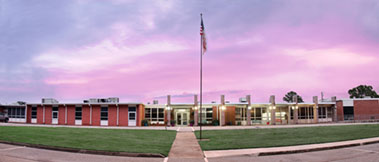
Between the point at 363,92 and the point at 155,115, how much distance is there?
89.9 metres

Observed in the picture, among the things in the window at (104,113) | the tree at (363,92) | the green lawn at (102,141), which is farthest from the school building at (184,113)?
the tree at (363,92)

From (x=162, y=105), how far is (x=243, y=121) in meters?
12.8

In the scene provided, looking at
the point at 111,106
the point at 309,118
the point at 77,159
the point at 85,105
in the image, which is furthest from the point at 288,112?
the point at 77,159

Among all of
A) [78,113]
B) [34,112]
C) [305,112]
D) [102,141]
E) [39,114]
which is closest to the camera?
[102,141]

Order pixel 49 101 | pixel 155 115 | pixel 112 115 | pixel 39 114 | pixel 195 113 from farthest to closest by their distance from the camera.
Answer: pixel 49 101
pixel 39 114
pixel 155 115
pixel 195 113
pixel 112 115

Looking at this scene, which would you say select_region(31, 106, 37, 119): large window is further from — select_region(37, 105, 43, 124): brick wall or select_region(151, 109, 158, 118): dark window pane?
select_region(151, 109, 158, 118): dark window pane

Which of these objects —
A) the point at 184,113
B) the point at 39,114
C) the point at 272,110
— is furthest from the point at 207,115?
the point at 39,114

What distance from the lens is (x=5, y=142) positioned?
48.0 feet

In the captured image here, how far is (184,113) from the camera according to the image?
125ft

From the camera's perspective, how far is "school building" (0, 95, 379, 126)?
35219 millimetres

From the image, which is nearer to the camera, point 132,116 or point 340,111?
point 132,116

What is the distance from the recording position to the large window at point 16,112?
41.7 metres

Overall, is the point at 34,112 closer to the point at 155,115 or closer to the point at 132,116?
the point at 132,116

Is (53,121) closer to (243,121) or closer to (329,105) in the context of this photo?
(243,121)
